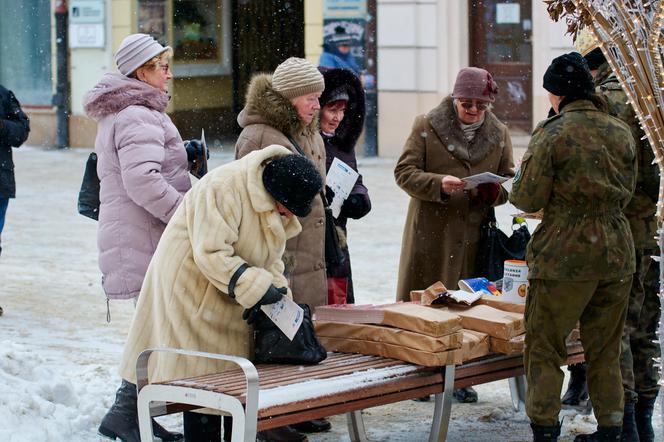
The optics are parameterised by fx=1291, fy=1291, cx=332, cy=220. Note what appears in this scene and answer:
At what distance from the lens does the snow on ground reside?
5.58m

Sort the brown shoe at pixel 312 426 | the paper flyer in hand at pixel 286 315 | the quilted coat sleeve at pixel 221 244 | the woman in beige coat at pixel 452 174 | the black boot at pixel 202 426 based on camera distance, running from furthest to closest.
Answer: the woman in beige coat at pixel 452 174, the brown shoe at pixel 312 426, the black boot at pixel 202 426, the paper flyer in hand at pixel 286 315, the quilted coat sleeve at pixel 221 244

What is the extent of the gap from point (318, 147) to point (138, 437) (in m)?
1.52

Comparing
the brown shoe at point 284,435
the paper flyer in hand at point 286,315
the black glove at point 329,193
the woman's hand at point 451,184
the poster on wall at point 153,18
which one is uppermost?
the poster on wall at point 153,18

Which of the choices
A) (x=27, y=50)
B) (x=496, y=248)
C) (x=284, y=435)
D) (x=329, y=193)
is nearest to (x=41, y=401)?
(x=284, y=435)

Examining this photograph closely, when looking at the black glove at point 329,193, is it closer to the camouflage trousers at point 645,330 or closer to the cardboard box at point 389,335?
the cardboard box at point 389,335

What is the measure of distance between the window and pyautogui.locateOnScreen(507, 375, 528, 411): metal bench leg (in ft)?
45.4

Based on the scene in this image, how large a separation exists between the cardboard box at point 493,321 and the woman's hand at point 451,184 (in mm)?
749

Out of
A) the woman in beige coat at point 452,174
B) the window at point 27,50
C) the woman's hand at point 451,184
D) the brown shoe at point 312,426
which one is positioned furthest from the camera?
the window at point 27,50

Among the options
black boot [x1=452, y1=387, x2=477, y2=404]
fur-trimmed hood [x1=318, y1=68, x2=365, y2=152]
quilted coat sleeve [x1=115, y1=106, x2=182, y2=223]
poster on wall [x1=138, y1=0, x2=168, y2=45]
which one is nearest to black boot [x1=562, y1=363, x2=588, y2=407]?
black boot [x1=452, y1=387, x2=477, y2=404]

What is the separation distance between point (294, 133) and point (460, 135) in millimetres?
1009

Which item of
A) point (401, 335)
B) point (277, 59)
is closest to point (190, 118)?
point (277, 59)

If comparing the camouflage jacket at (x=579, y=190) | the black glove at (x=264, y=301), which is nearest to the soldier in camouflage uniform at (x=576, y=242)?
the camouflage jacket at (x=579, y=190)

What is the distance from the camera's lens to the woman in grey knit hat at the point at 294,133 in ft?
18.3

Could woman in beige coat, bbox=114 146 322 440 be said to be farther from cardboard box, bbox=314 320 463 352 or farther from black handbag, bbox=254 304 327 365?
cardboard box, bbox=314 320 463 352
